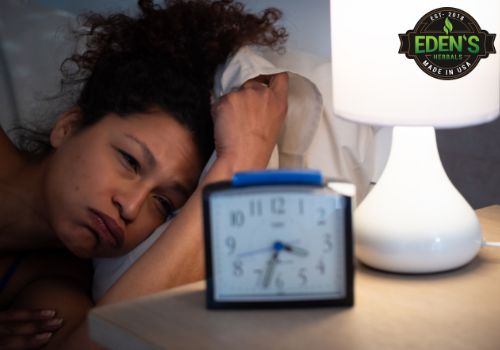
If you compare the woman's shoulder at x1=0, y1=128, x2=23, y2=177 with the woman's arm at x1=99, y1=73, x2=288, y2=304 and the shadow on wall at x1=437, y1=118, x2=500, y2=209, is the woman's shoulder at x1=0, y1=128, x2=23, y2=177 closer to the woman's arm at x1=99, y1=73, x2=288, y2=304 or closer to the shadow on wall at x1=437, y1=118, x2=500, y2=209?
the woman's arm at x1=99, y1=73, x2=288, y2=304

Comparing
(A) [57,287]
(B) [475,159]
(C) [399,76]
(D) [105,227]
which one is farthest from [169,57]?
(B) [475,159]

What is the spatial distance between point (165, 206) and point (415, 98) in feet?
1.81

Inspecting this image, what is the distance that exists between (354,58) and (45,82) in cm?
86

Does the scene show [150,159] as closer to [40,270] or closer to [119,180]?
[119,180]

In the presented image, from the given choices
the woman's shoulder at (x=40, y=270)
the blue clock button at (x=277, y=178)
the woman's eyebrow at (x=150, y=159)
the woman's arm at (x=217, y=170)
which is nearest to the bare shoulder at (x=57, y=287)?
the woman's shoulder at (x=40, y=270)

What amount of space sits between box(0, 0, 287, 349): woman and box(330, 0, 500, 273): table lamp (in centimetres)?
32

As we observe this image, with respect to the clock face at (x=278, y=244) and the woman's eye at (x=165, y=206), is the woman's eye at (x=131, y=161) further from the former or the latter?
the clock face at (x=278, y=244)

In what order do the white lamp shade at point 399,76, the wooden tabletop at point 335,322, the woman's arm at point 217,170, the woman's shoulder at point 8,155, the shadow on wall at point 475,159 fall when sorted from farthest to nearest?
the shadow on wall at point 475,159 < the woman's shoulder at point 8,155 < the woman's arm at point 217,170 < the white lamp shade at point 399,76 < the wooden tabletop at point 335,322

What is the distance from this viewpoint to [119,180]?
1181mm

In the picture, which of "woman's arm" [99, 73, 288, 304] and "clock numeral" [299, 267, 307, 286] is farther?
"woman's arm" [99, 73, 288, 304]

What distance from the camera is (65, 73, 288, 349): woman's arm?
1.06m

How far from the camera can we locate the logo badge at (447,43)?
2.77 feet

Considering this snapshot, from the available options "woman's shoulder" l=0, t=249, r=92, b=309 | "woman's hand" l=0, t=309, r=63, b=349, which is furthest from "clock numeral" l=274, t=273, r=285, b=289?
"woman's shoulder" l=0, t=249, r=92, b=309

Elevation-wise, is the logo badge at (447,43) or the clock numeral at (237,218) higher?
the logo badge at (447,43)
